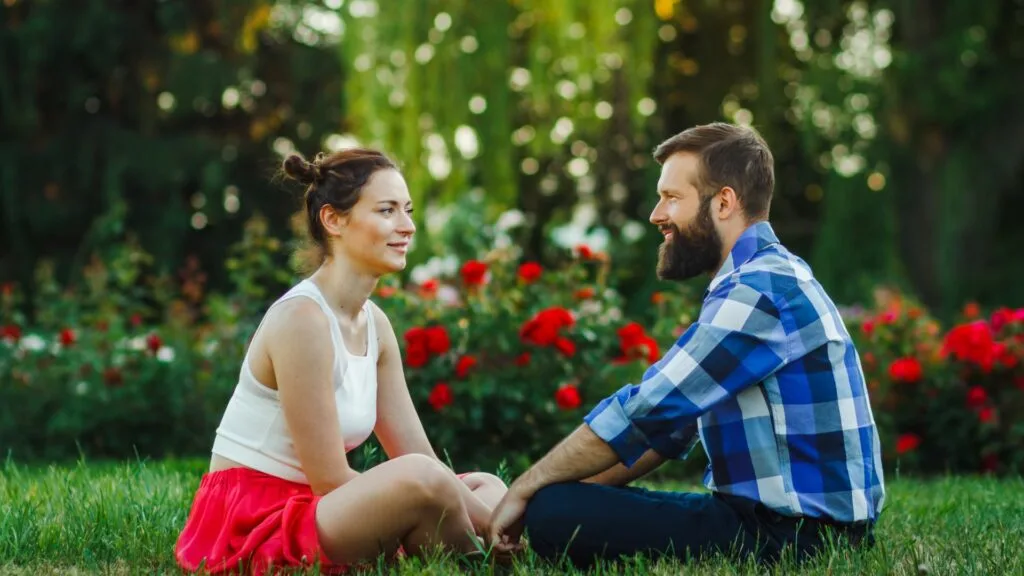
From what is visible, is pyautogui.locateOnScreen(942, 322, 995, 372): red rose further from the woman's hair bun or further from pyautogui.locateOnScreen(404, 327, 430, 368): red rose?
the woman's hair bun

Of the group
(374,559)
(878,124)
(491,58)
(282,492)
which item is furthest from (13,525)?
(878,124)

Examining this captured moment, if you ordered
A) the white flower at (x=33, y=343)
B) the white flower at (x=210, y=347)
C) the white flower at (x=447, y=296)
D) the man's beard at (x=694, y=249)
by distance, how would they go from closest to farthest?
the man's beard at (x=694, y=249)
the white flower at (x=447, y=296)
the white flower at (x=210, y=347)
the white flower at (x=33, y=343)

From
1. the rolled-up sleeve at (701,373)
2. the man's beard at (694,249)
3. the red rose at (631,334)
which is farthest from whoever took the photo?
the red rose at (631,334)

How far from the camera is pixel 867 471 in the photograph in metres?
2.94

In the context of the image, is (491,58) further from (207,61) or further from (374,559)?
(374,559)

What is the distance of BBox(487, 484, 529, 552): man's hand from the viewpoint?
9.72 ft

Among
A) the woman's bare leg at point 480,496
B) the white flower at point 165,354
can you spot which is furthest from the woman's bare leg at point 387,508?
the white flower at point 165,354

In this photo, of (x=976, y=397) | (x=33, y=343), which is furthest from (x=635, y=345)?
(x=33, y=343)

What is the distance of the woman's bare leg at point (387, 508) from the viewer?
290cm

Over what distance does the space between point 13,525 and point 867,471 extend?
7.22 ft

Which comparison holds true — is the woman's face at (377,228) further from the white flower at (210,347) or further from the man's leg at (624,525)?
the white flower at (210,347)

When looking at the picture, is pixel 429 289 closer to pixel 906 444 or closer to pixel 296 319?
pixel 906 444

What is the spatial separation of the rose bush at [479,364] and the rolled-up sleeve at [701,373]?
6.61 ft

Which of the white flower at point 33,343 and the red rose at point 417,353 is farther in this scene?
the white flower at point 33,343
